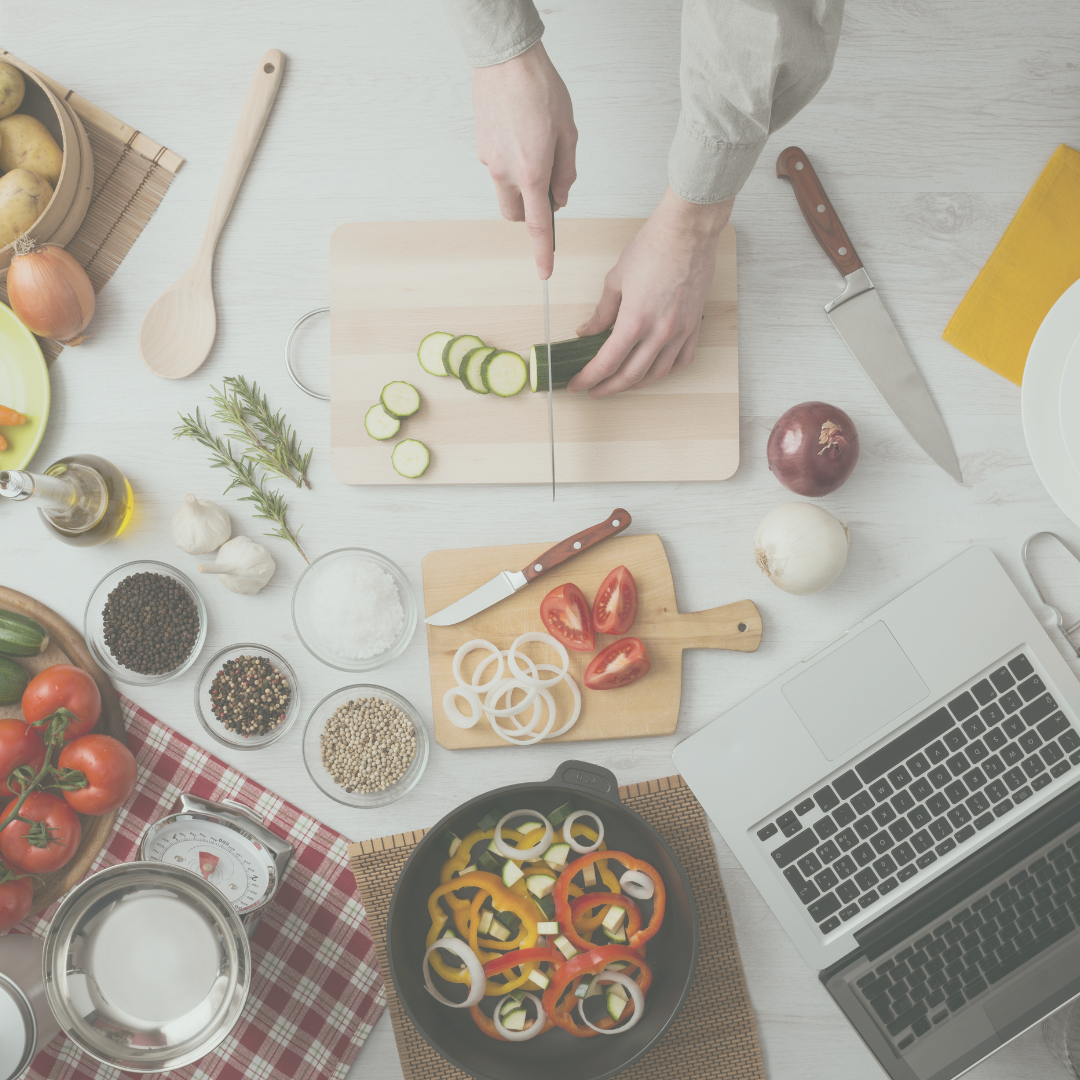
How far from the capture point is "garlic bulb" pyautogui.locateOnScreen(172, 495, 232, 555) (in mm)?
1592

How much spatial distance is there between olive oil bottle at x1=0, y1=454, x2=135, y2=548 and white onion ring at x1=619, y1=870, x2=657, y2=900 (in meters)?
1.20

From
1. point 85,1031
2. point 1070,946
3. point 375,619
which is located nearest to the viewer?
point 85,1031

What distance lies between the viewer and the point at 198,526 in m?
1.59

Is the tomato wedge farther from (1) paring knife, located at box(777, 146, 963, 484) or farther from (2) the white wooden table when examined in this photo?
(1) paring knife, located at box(777, 146, 963, 484)

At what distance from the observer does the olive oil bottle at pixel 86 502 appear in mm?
1562

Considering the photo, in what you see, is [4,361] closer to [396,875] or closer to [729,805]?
[396,875]

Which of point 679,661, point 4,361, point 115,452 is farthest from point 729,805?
point 4,361

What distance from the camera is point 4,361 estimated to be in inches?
64.2

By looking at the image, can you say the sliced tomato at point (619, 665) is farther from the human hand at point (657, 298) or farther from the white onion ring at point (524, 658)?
the human hand at point (657, 298)

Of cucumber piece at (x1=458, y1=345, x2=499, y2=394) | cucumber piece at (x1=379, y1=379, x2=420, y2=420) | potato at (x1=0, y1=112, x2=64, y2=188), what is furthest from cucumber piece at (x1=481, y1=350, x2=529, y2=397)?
potato at (x1=0, y1=112, x2=64, y2=188)

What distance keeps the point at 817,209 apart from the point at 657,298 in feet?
1.36

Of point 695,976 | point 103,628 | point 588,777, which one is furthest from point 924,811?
point 103,628

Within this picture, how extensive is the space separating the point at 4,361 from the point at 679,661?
1457 millimetres

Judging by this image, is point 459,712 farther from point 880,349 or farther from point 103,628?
point 880,349
